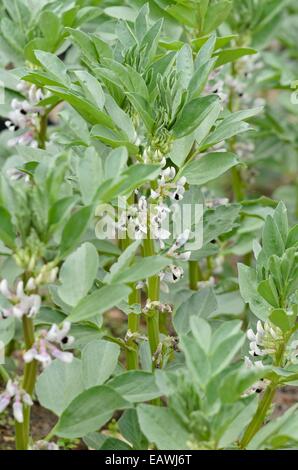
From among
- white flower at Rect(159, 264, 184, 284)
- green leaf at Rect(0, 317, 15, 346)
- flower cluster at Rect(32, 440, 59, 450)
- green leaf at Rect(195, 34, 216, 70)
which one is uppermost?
green leaf at Rect(195, 34, 216, 70)

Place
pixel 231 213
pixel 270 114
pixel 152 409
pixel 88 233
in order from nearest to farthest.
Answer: pixel 152 409 → pixel 231 213 → pixel 88 233 → pixel 270 114

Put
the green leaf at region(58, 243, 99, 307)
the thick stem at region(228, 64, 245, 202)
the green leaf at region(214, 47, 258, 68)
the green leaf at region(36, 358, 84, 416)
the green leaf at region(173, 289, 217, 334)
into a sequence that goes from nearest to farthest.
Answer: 1. the green leaf at region(58, 243, 99, 307)
2. the green leaf at region(36, 358, 84, 416)
3. the green leaf at region(173, 289, 217, 334)
4. the green leaf at region(214, 47, 258, 68)
5. the thick stem at region(228, 64, 245, 202)

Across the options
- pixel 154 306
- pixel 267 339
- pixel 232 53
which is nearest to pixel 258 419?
pixel 267 339

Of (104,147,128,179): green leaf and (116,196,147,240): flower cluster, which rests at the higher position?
(104,147,128,179): green leaf

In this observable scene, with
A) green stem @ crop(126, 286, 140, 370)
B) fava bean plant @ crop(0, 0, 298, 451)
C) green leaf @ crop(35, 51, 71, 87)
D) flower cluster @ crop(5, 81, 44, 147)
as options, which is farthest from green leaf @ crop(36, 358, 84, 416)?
flower cluster @ crop(5, 81, 44, 147)

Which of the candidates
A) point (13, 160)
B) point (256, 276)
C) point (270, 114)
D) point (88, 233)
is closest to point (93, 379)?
point (256, 276)

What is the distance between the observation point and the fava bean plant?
1.16 m

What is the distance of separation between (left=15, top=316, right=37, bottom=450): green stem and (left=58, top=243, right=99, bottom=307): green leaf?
0.20 feet

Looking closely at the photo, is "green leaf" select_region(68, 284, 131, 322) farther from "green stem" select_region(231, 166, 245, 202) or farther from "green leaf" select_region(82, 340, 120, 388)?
"green stem" select_region(231, 166, 245, 202)

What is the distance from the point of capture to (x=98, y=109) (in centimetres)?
139

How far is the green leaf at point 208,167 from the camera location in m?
1.48
